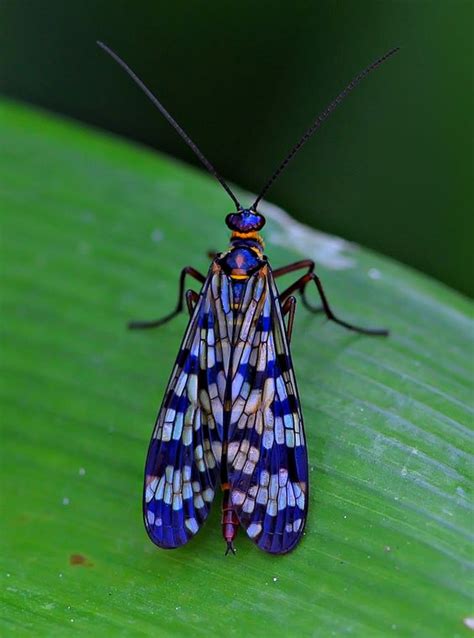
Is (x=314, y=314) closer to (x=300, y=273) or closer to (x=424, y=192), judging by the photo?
(x=300, y=273)

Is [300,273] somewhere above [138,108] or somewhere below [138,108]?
above

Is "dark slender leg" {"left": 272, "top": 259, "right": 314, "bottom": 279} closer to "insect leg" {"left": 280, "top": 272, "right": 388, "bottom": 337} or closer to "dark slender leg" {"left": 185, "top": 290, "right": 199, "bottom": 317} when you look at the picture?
"insect leg" {"left": 280, "top": 272, "right": 388, "bottom": 337}

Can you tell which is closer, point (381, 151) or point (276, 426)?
point (276, 426)

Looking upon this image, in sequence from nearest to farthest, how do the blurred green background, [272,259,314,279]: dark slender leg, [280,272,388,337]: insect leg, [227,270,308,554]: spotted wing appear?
[227,270,308,554]: spotted wing
[280,272,388,337]: insect leg
[272,259,314,279]: dark slender leg
the blurred green background

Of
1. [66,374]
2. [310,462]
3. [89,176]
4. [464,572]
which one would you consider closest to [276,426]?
[310,462]

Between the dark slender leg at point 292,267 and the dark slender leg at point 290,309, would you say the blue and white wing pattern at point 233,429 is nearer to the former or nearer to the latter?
the dark slender leg at point 290,309

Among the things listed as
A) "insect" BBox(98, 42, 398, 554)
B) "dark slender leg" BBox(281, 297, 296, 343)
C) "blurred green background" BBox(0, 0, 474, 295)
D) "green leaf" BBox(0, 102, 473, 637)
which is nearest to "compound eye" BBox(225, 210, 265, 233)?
"insect" BBox(98, 42, 398, 554)

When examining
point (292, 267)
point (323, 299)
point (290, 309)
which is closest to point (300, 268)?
point (292, 267)
